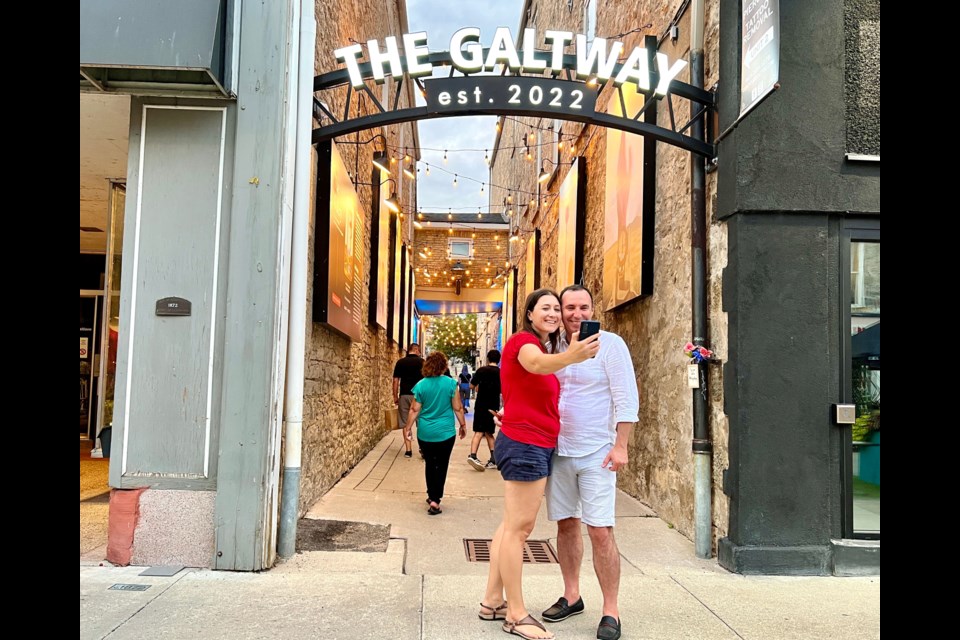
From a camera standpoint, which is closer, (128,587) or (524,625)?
(524,625)

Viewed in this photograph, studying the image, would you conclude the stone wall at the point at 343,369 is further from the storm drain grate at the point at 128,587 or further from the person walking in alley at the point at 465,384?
the person walking in alley at the point at 465,384

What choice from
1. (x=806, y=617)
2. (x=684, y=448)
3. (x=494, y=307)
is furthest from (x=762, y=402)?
(x=494, y=307)

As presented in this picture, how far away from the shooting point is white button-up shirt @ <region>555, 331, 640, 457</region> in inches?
136

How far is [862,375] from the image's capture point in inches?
188

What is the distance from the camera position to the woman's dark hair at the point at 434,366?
22.4 ft

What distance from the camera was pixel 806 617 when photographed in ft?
12.2

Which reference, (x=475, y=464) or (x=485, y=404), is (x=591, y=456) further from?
(x=475, y=464)

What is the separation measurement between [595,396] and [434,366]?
3.54 metres

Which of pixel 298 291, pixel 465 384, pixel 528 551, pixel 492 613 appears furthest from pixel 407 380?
pixel 465 384

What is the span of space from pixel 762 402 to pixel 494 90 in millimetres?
3019

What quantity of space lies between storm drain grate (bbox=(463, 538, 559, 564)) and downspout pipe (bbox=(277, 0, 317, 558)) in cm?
130

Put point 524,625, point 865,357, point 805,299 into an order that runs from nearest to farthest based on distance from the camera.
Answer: point 524,625 → point 805,299 → point 865,357

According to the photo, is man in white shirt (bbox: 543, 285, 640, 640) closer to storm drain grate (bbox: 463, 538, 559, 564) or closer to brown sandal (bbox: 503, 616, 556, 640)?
brown sandal (bbox: 503, 616, 556, 640)
